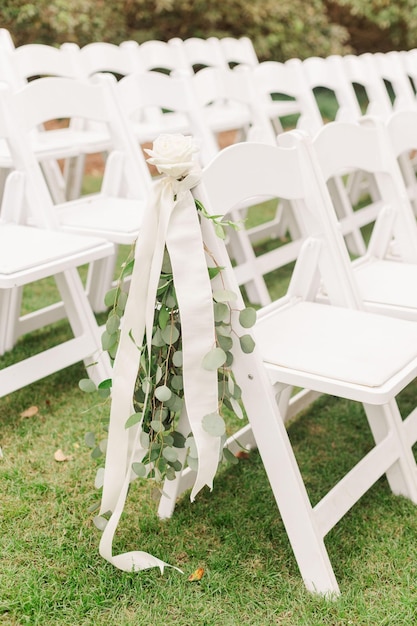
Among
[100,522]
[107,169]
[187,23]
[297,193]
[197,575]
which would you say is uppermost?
[187,23]

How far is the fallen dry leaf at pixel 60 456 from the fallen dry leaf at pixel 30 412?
0.29 meters

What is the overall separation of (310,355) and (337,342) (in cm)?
11

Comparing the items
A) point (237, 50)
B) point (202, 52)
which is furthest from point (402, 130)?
point (237, 50)

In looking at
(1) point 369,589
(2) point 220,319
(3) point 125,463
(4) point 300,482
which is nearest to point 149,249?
(2) point 220,319

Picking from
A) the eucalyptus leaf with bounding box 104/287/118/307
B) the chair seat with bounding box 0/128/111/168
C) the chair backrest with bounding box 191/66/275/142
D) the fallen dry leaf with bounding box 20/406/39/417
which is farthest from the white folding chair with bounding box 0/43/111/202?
the eucalyptus leaf with bounding box 104/287/118/307

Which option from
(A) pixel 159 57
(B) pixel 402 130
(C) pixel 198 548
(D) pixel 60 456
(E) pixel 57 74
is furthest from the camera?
(A) pixel 159 57

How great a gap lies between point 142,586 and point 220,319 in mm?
737

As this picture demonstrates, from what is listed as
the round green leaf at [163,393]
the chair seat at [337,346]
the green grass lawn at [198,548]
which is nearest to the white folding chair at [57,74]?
the green grass lawn at [198,548]

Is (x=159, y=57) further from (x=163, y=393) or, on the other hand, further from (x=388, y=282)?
(x=163, y=393)

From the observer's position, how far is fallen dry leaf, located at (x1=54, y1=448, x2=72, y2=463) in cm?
250

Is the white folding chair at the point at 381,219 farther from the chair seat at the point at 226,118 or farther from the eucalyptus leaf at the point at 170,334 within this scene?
the chair seat at the point at 226,118

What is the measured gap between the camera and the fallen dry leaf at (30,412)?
2.77 m

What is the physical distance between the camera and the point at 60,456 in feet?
8.23

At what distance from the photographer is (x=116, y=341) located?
6.16 ft
